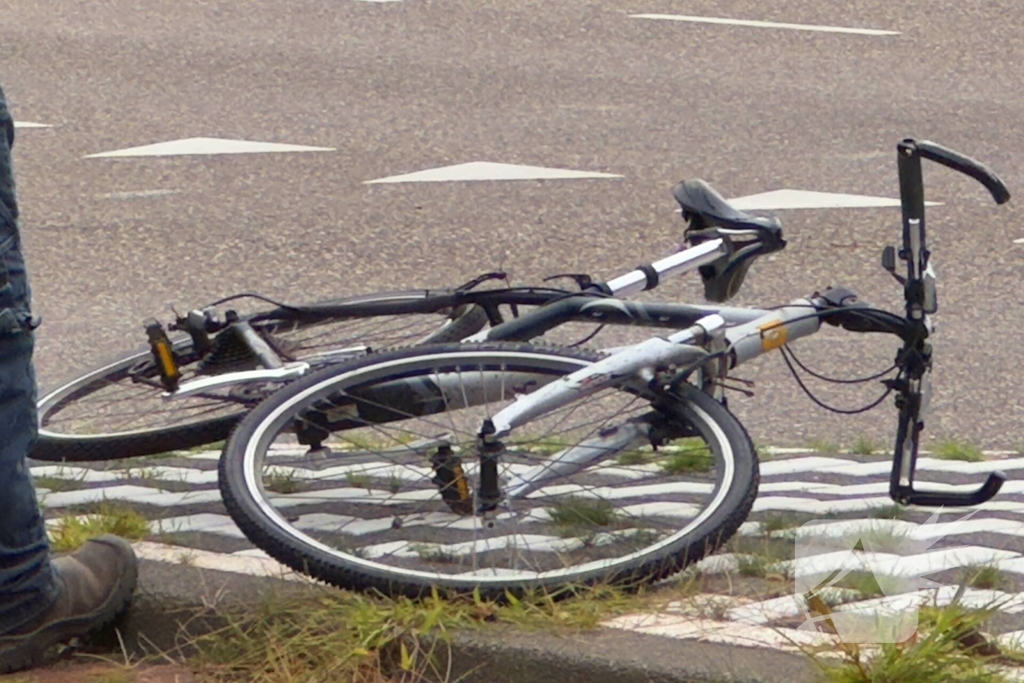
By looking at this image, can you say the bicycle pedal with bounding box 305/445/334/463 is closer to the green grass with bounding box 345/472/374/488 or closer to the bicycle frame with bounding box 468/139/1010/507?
the green grass with bounding box 345/472/374/488

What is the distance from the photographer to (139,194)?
7832mm

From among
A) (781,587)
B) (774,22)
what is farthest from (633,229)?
(774,22)

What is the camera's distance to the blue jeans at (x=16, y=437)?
10.3ft

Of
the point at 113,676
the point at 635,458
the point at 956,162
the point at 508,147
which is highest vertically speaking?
the point at 956,162

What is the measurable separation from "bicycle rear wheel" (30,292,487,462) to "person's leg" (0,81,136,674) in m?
0.61

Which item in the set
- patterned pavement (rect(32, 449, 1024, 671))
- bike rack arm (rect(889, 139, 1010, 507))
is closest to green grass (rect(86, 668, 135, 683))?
patterned pavement (rect(32, 449, 1024, 671))

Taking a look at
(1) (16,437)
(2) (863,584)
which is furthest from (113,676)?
(2) (863,584)

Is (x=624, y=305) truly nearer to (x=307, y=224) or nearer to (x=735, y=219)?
(x=735, y=219)

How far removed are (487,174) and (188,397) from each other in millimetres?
4252

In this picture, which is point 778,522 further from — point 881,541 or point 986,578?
point 986,578

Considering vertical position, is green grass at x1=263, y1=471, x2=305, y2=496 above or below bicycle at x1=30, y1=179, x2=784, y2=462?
below

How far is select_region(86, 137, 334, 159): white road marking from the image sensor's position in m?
8.49

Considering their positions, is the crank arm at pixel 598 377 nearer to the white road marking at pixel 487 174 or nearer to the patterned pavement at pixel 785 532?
the patterned pavement at pixel 785 532

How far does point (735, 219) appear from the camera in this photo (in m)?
4.12
